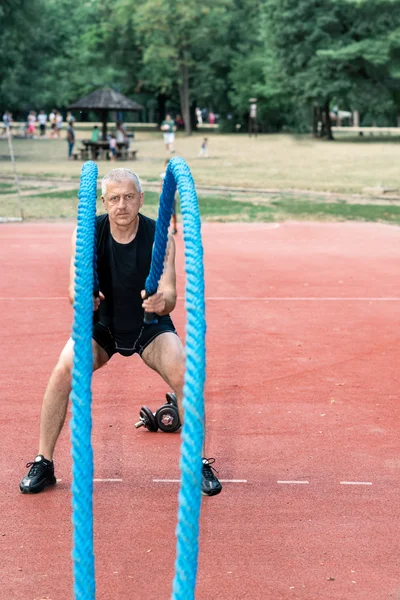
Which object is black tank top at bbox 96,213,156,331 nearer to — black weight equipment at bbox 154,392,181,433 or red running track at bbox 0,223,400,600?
red running track at bbox 0,223,400,600

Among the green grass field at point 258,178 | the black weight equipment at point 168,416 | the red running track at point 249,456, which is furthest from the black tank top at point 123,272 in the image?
the green grass field at point 258,178

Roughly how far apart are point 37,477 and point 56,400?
0.52m

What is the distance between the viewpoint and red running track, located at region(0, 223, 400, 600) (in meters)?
5.45

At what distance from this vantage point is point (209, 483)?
6559 millimetres

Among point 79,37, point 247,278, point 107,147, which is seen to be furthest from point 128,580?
point 79,37

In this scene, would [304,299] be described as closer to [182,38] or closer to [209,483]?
[209,483]

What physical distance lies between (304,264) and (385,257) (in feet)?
5.65

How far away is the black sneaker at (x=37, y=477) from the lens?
21.4ft

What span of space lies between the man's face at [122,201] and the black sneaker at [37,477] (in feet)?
5.60

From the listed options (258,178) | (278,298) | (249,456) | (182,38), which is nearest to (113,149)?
(258,178)

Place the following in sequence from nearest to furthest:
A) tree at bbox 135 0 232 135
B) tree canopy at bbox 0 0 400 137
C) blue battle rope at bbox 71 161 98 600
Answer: blue battle rope at bbox 71 161 98 600 < tree canopy at bbox 0 0 400 137 < tree at bbox 135 0 232 135

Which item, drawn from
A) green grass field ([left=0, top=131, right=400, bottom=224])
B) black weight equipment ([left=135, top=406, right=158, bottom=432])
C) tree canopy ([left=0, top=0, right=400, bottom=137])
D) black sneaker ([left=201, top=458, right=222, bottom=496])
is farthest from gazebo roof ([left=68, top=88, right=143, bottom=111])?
black sneaker ([left=201, top=458, right=222, bottom=496])

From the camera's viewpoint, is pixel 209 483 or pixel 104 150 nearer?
pixel 209 483

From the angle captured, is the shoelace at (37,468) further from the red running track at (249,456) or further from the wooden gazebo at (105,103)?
the wooden gazebo at (105,103)
